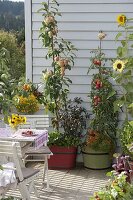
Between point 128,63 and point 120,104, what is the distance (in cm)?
59

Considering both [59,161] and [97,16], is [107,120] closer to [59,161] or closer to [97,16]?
[59,161]

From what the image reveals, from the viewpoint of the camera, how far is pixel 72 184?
19.1ft

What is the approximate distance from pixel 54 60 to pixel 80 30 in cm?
64

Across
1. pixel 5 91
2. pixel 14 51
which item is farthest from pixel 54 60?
pixel 14 51

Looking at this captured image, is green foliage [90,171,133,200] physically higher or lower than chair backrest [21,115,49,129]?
lower

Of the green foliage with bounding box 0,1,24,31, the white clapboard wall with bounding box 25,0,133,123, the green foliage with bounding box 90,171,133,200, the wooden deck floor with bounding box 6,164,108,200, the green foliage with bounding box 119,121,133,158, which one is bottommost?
the wooden deck floor with bounding box 6,164,108,200

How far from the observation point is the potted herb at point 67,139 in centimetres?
649

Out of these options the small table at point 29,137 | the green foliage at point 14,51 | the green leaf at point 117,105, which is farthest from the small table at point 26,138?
the green foliage at point 14,51

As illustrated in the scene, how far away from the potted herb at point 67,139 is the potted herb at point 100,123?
16cm

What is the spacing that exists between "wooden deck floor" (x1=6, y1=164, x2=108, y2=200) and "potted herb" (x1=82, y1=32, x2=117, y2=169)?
191 millimetres

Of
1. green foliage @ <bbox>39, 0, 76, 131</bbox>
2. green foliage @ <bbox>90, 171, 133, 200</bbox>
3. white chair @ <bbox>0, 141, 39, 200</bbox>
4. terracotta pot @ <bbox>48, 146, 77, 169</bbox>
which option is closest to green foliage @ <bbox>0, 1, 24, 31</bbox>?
green foliage @ <bbox>39, 0, 76, 131</bbox>

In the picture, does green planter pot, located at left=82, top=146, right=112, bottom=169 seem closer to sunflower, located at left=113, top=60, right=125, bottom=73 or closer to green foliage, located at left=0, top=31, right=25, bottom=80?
sunflower, located at left=113, top=60, right=125, bottom=73

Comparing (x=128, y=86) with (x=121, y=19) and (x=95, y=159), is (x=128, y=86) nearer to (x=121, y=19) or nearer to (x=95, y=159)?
(x=121, y=19)

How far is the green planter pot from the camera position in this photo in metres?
6.45
